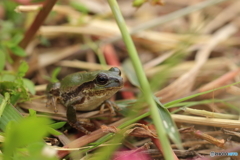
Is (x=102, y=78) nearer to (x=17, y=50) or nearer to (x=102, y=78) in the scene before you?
(x=102, y=78)

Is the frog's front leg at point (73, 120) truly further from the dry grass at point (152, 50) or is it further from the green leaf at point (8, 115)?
the green leaf at point (8, 115)

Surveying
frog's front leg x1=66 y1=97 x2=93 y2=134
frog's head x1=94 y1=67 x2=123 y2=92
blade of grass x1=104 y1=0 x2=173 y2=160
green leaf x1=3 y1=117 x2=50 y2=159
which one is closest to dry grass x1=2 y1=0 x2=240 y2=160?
frog's front leg x1=66 y1=97 x2=93 y2=134

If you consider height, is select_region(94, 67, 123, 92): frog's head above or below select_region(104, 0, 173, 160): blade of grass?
above

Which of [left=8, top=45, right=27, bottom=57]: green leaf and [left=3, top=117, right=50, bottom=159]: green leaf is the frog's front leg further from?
[left=3, top=117, right=50, bottom=159]: green leaf

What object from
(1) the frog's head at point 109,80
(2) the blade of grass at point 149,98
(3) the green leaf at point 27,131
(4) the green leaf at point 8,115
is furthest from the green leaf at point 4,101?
(2) the blade of grass at point 149,98

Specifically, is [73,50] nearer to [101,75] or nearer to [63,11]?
[63,11]

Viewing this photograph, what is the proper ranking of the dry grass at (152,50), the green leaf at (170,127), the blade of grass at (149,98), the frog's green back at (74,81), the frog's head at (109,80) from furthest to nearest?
the dry grass at (152,50) < the frog's green back at (74,81) < the frog's head at (109,80) < the green leaf at (170,127) < the blade of grass at (149,98)

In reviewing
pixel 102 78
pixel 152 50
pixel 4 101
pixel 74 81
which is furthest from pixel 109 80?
pixel 152 50

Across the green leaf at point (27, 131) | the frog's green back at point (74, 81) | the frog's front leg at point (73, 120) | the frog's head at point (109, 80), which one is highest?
the frog's green back at point (74, 81)
